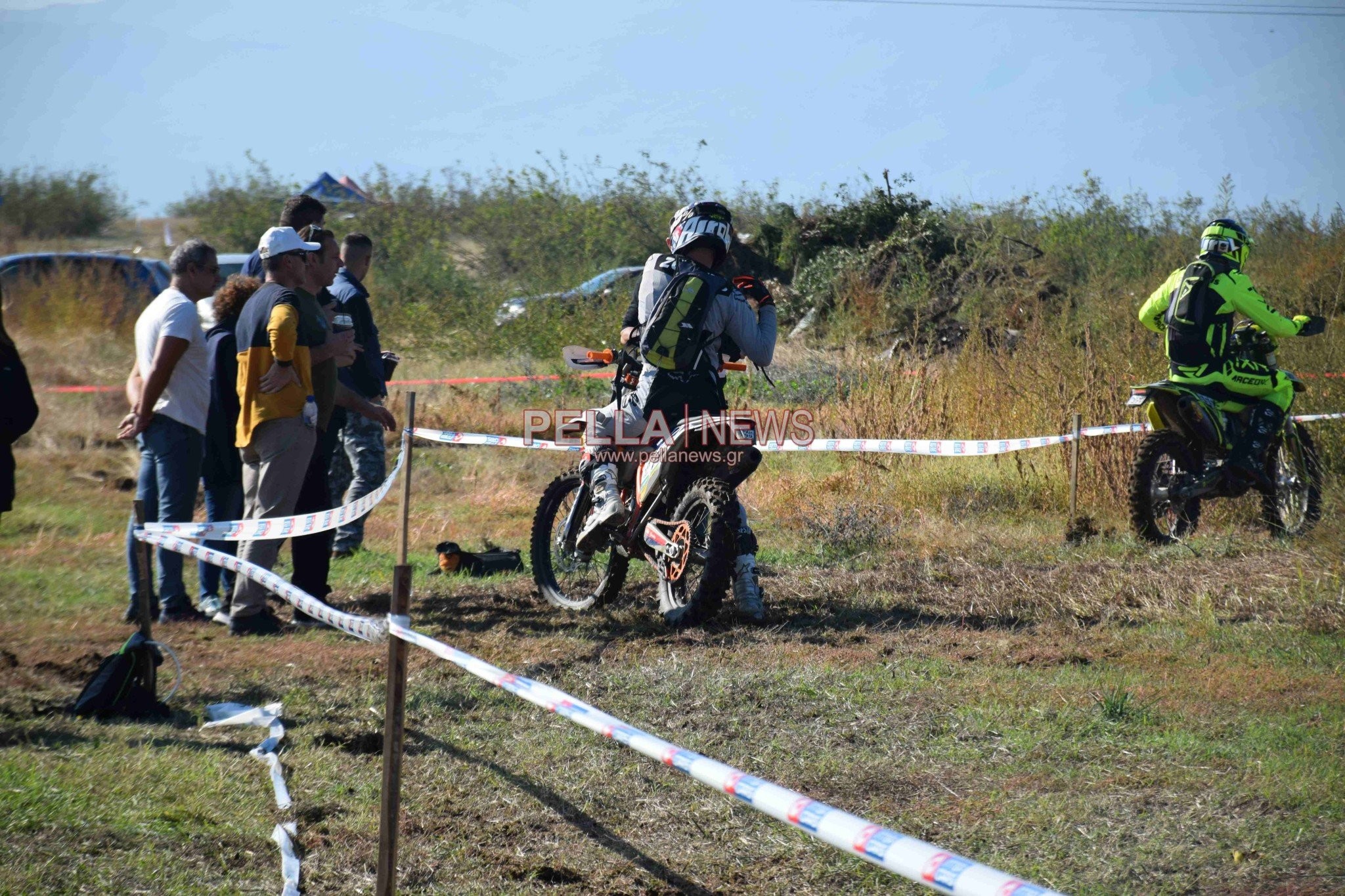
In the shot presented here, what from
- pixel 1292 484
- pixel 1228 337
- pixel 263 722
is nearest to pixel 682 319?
pixel 263 722

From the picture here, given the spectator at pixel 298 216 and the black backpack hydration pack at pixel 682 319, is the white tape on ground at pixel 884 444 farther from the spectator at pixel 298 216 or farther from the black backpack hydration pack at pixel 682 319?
the black backpack hydration pack at pixel 682 319

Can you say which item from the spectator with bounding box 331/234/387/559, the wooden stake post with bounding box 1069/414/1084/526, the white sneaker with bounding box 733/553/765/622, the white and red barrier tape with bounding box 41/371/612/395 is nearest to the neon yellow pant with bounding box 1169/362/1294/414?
the wooden stake post with bounding box 1069/414/1084/526

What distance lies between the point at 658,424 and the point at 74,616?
3440mm

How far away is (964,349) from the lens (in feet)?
34.5

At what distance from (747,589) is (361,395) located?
118 inches

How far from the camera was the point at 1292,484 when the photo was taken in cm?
816

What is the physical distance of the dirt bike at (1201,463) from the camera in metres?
7.78

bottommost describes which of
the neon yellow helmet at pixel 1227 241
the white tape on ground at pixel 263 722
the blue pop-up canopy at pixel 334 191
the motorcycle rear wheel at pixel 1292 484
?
the white tape on ground at pixel 263 722

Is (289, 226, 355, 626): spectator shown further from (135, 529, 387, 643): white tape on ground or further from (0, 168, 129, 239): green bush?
(0, 168, 129, 239): green bush

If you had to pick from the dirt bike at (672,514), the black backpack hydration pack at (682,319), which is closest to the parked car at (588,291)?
the dirt bike at (672,514)

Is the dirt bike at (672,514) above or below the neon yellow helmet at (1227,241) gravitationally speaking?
below

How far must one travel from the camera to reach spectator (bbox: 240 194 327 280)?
24.2 ft

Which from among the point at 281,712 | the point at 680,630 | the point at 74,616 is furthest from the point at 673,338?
the point at 74,616

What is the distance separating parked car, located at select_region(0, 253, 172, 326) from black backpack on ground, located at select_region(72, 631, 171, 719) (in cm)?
1314
